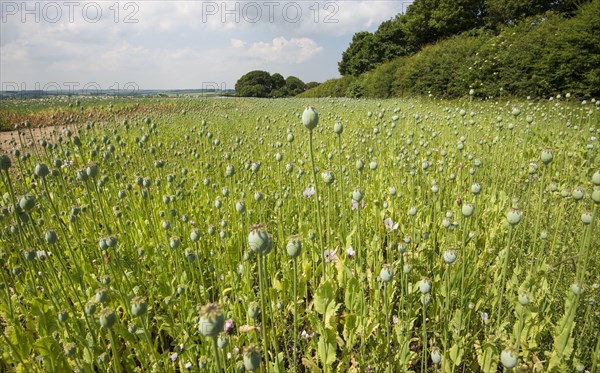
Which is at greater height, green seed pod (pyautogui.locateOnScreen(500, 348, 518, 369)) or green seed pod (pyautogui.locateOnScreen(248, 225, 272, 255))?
green seed pod (pyautogui.locateOnScreen(248, 225, 272, 255))

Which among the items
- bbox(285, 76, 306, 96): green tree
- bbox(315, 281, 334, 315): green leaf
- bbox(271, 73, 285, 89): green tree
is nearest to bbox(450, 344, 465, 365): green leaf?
bbox(315, 281, 334, 315): green leaf

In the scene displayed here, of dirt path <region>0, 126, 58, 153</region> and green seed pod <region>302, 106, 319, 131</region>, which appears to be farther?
dirt path <region>0, 126, 58, 153</region>

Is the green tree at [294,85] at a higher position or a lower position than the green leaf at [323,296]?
higher

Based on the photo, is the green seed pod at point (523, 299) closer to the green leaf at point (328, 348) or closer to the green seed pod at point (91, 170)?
the green leaf at point (328, 348)

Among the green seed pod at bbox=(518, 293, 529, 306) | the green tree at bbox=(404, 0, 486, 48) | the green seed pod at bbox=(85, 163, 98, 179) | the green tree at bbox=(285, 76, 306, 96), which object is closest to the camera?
the green seed pod at bbox=(518, 293, 529, 306)

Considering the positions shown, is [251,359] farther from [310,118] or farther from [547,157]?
[547,157]

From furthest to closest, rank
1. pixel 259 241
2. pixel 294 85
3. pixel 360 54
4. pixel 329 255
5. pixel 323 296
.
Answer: pixel 294 85, pixel 360 54, pixel 329 255, pixel 323 296, pixel 259 241

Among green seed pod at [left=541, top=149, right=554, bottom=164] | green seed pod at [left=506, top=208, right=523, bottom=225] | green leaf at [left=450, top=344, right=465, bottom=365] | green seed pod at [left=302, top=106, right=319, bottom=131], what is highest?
green seed pod at [left=302, top=106, right=319, bottom=131]

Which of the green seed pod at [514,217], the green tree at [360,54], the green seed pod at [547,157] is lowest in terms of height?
the green seed pod at [514,217]

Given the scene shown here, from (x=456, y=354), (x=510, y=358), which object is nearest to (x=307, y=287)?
(x=456, y=354)

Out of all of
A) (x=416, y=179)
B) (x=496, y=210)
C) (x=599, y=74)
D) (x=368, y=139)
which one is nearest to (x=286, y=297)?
(x=496, y=210)

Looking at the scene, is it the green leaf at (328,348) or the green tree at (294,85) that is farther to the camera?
the green tree at (294,85)

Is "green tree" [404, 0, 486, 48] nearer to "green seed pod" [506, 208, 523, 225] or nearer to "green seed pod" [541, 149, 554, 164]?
"green seed pod" [541, 149, 554, 164]

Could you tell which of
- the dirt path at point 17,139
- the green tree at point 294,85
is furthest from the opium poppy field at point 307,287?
the green tree at point 294,85
